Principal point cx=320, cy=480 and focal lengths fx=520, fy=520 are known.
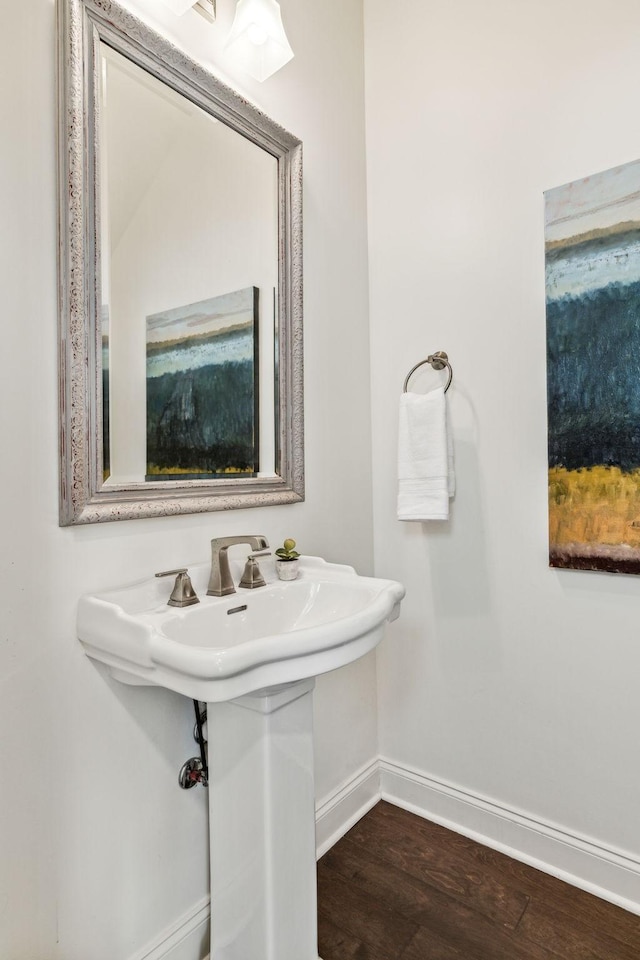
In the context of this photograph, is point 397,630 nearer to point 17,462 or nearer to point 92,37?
point 17,462

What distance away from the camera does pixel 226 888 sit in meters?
1.09

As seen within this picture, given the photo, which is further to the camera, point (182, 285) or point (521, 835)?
point (521, 835)

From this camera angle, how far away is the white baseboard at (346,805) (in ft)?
5.09

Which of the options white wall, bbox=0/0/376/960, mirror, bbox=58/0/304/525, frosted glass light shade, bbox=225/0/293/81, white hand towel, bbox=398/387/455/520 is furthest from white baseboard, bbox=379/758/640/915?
frosted glass light shade, bbox=225/0/293/81

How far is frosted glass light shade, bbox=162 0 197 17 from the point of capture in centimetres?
112

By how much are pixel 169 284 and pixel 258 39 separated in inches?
25.5

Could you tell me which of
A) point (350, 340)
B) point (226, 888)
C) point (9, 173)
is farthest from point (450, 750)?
point (9, 173)

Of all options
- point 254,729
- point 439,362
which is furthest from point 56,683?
point 439,362

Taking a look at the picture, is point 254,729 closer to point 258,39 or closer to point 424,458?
point 424,458

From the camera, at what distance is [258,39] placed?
1.25 m

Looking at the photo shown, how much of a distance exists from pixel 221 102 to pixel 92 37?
0.34 metres

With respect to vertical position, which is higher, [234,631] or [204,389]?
[204,389]

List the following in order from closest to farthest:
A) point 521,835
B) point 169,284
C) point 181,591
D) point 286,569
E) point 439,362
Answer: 1. point 181,591
2. point 169,284
3. point 286,569
4. point 521,835
5. point 439,362

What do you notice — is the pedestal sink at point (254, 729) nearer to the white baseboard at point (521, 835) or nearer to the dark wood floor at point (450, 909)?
the dark wood floor at point (450, 909)
